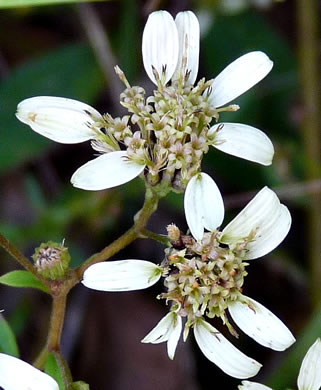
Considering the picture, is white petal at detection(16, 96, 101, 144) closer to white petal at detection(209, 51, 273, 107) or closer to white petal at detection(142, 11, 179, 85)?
white petal at detection(142, 11, 179, 85)

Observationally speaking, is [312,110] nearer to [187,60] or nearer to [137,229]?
[187,60]

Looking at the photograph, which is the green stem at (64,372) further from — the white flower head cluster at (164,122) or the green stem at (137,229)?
the white flower head cluster at (164,122)

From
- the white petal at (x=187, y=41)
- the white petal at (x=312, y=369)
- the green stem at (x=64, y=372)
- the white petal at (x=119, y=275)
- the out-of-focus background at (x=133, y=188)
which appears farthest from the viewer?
the out-of-focus background at (x=133, y=188)

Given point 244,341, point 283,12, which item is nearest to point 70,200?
point 244,341

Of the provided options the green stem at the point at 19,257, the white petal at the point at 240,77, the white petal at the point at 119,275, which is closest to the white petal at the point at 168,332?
the white petal at the point at 119,275

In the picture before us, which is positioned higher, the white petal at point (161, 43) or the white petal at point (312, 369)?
the white petal at point (161, 43)

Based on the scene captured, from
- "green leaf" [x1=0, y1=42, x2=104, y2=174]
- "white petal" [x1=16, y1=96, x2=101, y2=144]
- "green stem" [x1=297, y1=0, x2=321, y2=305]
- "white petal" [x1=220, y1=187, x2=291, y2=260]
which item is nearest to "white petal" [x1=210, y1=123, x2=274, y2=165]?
"white petal" [x1=220, y1=187, x2=291, y2=260]

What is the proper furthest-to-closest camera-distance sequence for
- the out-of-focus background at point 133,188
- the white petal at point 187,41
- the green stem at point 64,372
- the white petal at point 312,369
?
1. the out-of-focus background at point 133,188
2. the white petal at point 187,41
3. the white petal at point 312,369
4. the green stem at point 64,372

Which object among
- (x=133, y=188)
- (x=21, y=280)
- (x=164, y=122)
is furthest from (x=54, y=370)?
(x=133, y=188)
